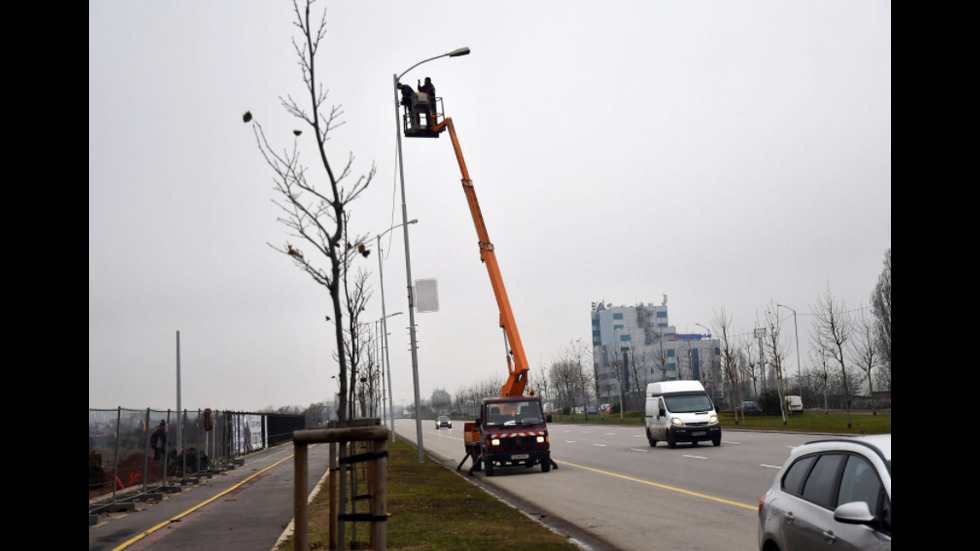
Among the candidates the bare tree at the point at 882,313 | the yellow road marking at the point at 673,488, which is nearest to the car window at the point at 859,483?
the yellow road marking at the point at 673,488

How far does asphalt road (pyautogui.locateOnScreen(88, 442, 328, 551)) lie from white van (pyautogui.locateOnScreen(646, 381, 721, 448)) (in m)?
13.0

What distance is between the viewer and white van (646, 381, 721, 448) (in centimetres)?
3059

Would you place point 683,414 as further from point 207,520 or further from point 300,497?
point 300,497

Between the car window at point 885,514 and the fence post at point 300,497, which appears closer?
the car window at point 885,514

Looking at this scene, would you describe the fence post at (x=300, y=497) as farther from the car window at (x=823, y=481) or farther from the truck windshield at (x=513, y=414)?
the truck windshield at (x=513, y=414)

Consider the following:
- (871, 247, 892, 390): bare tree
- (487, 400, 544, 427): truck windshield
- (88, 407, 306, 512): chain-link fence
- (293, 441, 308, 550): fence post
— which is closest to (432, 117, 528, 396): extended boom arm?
(487, 400, 544, 427): truck windshield

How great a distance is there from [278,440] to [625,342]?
11512 cm

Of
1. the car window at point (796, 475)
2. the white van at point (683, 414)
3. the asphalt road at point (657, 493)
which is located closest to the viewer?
the car window at point (796, 475)

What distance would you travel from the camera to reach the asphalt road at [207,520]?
12992mm

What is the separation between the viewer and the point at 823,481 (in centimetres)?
623

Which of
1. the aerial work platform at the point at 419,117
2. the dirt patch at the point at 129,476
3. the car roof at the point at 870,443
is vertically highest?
the aerial work platform at the point at 419,117

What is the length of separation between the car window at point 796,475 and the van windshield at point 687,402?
979 inches
